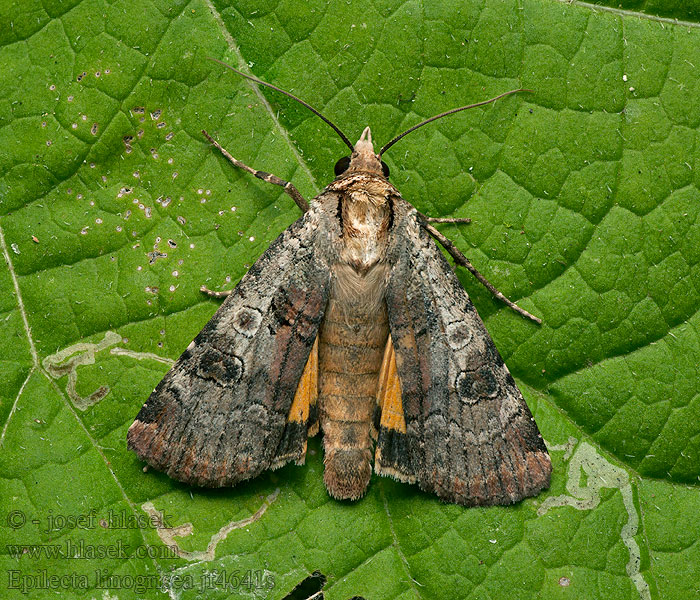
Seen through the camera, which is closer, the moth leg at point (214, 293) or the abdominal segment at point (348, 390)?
the abdominal segment at point (348, 390)

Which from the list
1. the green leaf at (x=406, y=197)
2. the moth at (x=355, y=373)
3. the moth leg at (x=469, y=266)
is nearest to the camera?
the moth at (x=355, y=373)

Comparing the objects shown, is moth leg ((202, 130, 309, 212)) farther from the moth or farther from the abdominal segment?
the abdominal segment

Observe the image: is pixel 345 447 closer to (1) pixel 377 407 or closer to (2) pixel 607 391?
(1) pixel 377 407

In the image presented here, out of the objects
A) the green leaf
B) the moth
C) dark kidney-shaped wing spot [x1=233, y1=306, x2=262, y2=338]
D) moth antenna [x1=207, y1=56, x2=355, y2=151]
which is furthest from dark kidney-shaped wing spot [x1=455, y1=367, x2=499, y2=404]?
moth antenna [x1=207, y1=56, x2=355, y2=151]

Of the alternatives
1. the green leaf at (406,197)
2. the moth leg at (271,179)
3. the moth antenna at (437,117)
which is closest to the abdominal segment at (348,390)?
the green leaf at (406,197)

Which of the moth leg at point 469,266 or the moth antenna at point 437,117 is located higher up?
the moth antenna at point 437,117

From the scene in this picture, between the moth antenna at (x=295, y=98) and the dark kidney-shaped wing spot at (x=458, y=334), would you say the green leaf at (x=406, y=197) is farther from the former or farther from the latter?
the dark kidney-shaped wing spot at (x=458, y=334)

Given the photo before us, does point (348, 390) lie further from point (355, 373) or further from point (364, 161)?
point (364, 161)
